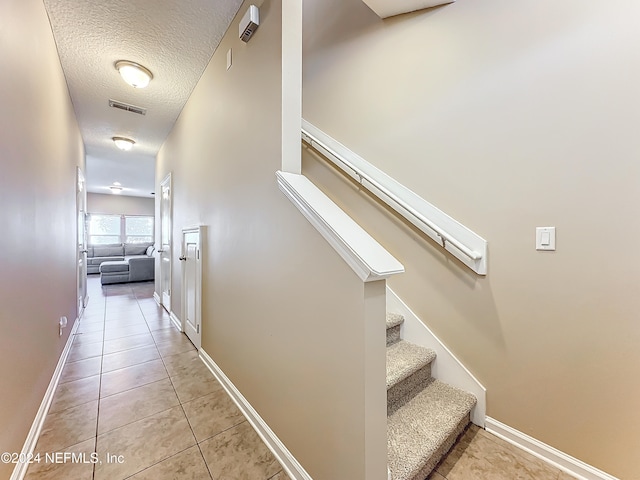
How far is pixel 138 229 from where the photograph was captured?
30.7ft

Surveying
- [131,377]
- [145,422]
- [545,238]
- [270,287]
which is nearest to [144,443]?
[145,422]

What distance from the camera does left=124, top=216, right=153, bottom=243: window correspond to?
30.0 ft

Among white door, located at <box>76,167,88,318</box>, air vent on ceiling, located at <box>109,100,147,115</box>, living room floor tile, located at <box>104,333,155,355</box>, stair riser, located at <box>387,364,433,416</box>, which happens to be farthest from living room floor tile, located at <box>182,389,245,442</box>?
air vent on ceiling, located at <box>109,100,147,115</box>

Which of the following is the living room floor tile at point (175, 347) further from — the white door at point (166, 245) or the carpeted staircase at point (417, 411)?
the carpeted staircase at point (417, 411)

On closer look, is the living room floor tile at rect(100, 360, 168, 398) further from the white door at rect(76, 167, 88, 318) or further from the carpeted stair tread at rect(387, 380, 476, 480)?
the white door at rect(76, 167, 88, 318)

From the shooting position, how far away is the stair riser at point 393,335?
1755 mm

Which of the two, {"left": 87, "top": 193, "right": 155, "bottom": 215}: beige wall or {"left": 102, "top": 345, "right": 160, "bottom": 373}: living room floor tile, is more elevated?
{"left": 87, "top": 193, "right": 155, "bottom": 215}: beige wall

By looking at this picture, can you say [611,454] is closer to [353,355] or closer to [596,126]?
[353,355]

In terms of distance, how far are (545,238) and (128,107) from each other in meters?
4.17

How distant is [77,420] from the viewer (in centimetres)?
163

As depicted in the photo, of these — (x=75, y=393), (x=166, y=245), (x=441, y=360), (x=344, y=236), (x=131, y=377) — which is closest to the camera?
(x=344, y=236)

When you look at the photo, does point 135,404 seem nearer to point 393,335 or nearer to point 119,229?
point 393,335

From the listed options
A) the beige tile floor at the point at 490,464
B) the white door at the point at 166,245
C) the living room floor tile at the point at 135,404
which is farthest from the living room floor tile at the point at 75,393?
the beige tile floor at the point at 490,464

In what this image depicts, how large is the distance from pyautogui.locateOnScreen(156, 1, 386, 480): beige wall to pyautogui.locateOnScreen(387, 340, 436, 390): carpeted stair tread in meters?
0.46
